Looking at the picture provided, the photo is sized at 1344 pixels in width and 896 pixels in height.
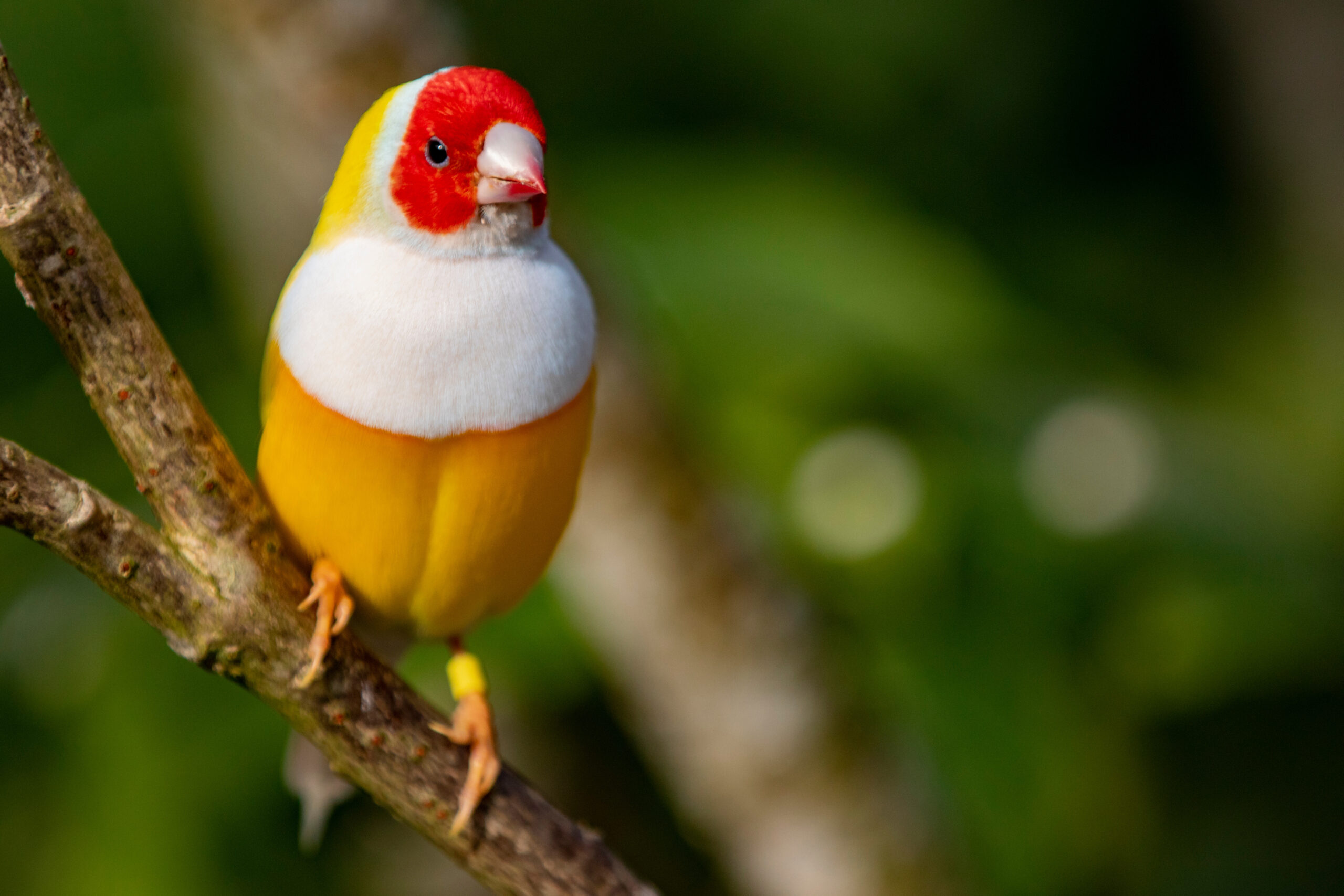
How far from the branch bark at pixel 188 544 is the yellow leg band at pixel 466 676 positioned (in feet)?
0.35

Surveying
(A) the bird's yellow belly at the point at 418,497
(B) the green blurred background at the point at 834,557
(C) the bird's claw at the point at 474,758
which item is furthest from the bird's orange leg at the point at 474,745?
(B) the green blurred background at the point at 834,557

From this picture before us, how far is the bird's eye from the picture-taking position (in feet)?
3.53

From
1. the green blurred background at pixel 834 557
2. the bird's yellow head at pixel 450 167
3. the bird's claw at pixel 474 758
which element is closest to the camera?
the bird's yellow head at pixel 450 167

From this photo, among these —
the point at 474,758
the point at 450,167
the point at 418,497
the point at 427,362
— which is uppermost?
the point at 450,167

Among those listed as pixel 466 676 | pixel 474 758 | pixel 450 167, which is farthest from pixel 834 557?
pixel 450 167

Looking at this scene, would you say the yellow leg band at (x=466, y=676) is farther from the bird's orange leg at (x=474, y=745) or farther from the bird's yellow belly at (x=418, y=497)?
the bird's yellow belly at (x=418, y=497)

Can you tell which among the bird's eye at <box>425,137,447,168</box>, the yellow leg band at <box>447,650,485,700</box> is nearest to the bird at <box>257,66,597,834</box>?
the bird's eye at <box>425,137,447,168</box>

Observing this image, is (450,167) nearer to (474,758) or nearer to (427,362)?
(427,362)

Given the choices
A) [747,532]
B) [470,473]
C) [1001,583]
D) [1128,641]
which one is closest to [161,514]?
[470,473]

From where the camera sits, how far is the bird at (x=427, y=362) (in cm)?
108

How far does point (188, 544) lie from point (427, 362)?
26cm

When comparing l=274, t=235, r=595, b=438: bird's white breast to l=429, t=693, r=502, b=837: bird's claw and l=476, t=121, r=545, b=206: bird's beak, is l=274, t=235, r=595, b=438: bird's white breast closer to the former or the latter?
l=476, t=121, r=545, b=206: bird's beak

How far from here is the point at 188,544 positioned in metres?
1.08

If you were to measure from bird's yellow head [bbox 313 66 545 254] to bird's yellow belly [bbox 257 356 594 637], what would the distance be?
6.7 inches
